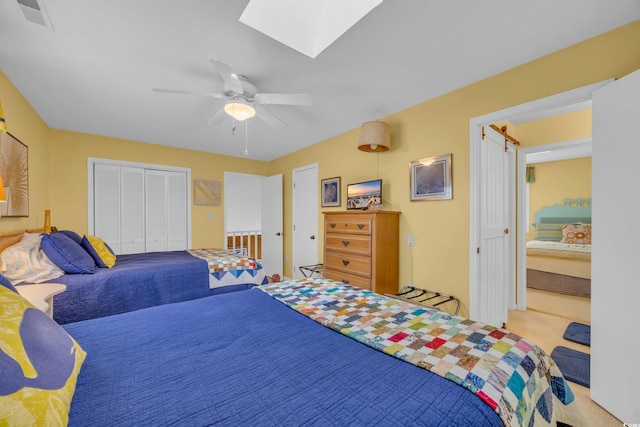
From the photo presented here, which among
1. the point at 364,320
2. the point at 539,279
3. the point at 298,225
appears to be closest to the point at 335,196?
the point at 298,225

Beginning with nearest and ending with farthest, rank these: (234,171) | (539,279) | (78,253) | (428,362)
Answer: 1. (428,362)
2. (78,253)
3. (539,279)
4. (234,171)

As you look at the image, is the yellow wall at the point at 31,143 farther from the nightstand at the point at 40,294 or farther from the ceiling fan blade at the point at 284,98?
the ceiling fan blade at the point at 284,98

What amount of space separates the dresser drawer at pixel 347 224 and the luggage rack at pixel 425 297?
2.42 ft

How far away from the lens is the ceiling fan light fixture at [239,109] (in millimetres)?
2334

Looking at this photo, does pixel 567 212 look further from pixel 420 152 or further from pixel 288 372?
pixel 288 372

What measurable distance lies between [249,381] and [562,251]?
557 centimetres

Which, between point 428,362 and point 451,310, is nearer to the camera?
point 428,362

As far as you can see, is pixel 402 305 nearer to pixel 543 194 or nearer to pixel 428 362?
pixel 428 362

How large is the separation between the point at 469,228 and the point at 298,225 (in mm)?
2838

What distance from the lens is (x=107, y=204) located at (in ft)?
13.2

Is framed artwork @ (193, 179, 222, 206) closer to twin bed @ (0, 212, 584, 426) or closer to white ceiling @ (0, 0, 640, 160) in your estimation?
white ceiling @ (0, 0, 640, 160)

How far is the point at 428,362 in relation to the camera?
3.04ft

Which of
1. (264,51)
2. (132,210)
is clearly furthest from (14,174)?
(264,51)

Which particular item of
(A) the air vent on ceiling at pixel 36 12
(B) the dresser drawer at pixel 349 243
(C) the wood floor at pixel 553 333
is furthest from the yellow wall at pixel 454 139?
(A) the air vent on ceiling at pixel 36 12
